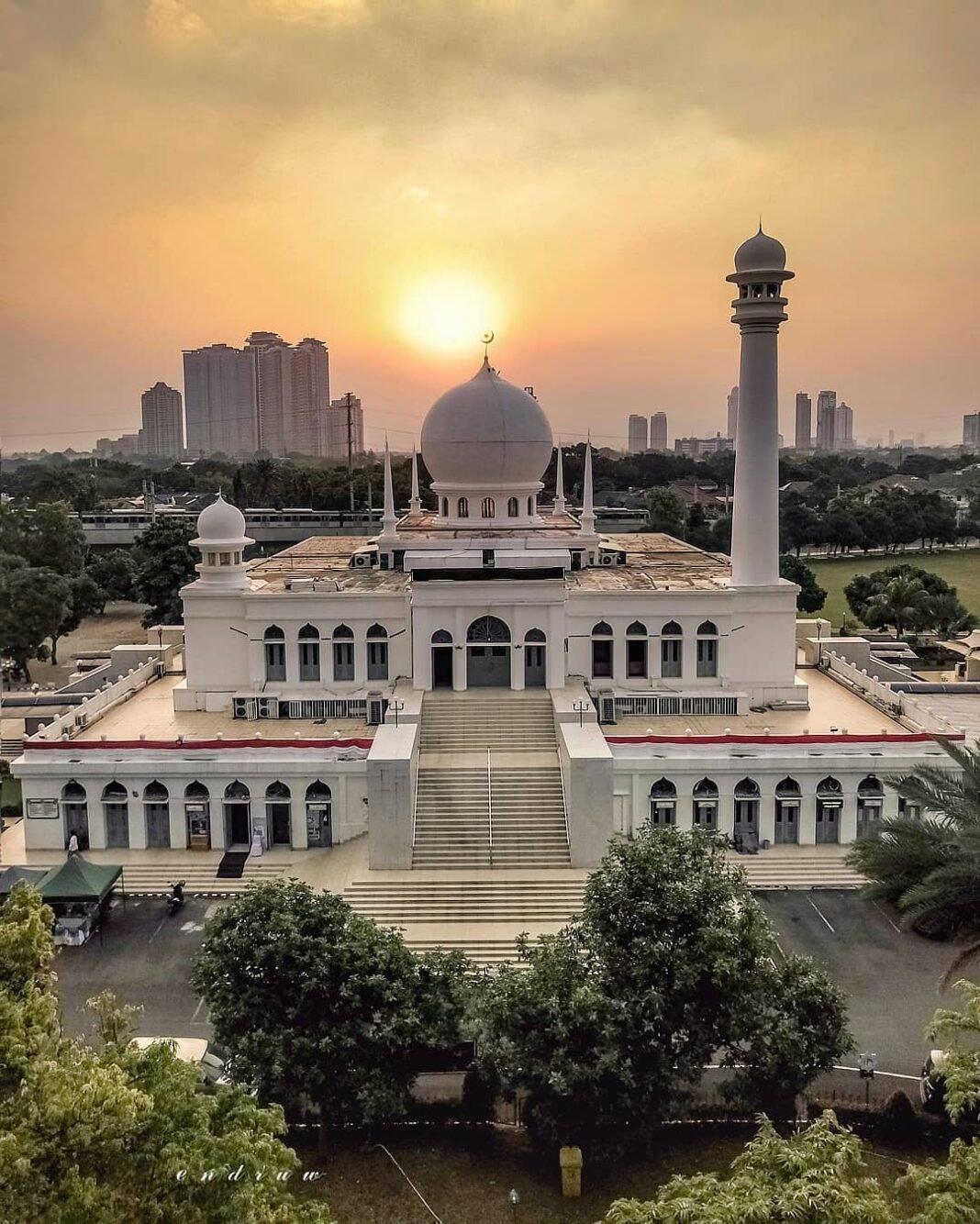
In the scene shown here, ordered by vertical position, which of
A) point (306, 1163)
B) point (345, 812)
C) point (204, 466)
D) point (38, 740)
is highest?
point (204, 466)

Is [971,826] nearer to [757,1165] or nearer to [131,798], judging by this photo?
[757,1165]

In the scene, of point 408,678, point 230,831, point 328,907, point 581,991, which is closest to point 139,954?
point 230,831

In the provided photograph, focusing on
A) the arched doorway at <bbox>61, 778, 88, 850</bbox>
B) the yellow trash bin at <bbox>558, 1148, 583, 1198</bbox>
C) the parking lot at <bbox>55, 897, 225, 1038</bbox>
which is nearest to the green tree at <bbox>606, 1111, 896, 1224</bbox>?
the yellow trash bin at <bbox>558, 1148, 583, 1198</bbox>

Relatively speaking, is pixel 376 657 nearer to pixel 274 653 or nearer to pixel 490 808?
pixel 274 653

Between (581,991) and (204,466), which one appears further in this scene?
(204,466)

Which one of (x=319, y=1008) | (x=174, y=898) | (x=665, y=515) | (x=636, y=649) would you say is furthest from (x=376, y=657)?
(x=665, y=515)

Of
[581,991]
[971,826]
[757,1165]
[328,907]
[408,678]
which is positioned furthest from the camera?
[408,678]
